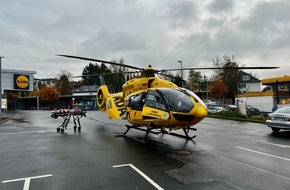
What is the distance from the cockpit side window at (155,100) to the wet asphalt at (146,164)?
1.58 meters

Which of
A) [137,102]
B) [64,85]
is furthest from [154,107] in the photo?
[64,85]

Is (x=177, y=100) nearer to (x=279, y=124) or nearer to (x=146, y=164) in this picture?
(x=146, y=164)

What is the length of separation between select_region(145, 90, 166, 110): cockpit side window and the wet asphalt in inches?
62.2

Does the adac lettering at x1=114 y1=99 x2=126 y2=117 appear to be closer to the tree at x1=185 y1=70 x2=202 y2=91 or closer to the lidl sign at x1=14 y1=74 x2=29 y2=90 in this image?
the lidl sign at x1=14 y1=74 x2=29 y2=90

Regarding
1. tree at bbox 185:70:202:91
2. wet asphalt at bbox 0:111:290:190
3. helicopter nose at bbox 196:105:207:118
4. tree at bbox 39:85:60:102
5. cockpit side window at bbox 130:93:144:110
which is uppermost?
tree at bbox 185:70:202:91

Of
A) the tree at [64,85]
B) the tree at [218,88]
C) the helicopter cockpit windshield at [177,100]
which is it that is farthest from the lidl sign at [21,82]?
the tree at [64,85]

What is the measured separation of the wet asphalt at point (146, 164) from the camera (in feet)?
20.1

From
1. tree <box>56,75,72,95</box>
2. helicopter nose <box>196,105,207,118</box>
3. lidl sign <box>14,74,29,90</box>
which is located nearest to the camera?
helicopter nose <box>196,105,207,118</box>

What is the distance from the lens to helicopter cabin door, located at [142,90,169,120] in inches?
423

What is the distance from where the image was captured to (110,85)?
232 ft

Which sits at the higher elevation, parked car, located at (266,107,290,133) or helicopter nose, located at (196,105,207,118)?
helicopter nose, located at (196,105,207,118)

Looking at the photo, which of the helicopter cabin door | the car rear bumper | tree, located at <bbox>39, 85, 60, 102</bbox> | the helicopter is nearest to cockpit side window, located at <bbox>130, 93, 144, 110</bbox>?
the helicopter

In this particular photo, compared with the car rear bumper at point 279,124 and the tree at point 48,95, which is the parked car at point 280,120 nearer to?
the car rear bumper at point 279,124

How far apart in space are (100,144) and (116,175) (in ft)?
15.7
